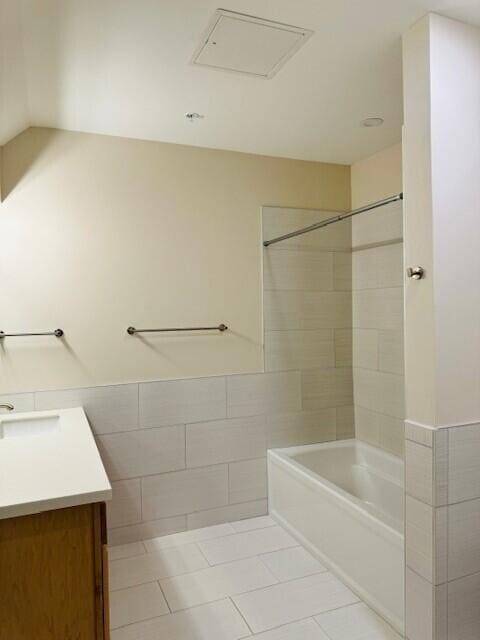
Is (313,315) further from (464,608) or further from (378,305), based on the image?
(464,608)

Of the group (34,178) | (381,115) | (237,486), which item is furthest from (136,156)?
(237,486)

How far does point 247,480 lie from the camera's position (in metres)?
3.00

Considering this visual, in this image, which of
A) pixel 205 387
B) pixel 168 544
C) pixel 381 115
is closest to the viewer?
pixel 381 115

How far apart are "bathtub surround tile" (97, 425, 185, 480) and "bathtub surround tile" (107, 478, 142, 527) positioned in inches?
1.9

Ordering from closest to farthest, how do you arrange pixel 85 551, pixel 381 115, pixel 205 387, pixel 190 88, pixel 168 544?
pixel 85 551 < pixel 190 88 < pixel 381 115 < pixel 168 544 < pixel 205 387

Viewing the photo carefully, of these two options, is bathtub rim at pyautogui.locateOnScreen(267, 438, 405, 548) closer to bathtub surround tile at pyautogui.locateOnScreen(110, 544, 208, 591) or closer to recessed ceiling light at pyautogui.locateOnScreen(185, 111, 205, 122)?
bathtub surround tile at pyautogui.locateOnScreen(110, 544, 208, 591)

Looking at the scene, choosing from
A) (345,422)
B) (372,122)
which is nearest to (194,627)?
(345,422)

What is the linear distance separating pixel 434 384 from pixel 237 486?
1.71 metres

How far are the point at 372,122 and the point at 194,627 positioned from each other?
258 centimetres

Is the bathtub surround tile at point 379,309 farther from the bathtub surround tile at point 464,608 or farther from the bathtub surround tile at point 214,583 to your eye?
the bathtub surround tile at point 214,583

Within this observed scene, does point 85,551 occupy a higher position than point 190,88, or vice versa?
point 190,88

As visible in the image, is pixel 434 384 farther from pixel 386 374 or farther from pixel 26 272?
pixel 26 272

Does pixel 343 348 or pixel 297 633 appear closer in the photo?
pixel 297 633

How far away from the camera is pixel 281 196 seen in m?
3.09
